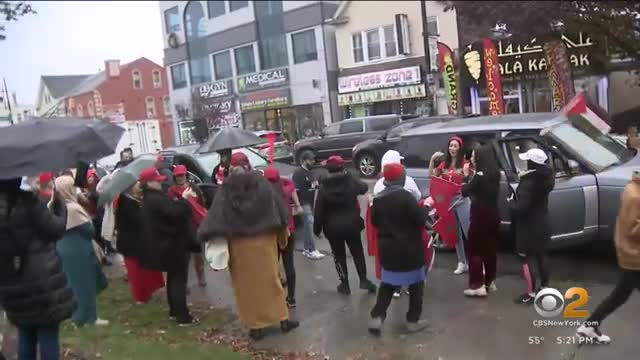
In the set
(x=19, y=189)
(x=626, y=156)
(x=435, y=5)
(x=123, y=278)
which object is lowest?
(x=123, y=278)

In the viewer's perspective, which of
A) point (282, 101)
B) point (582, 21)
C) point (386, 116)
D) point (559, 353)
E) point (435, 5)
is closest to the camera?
point (435, 5)

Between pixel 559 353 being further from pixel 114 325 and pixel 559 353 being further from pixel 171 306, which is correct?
pixel 114 325

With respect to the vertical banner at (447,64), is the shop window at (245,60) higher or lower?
higher

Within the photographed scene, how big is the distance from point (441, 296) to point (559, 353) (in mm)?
1872

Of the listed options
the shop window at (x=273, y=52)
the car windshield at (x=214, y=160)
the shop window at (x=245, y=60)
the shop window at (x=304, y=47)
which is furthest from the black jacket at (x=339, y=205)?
the shop window at (x=245, y=60)

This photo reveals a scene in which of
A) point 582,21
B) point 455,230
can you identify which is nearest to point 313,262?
point 455,230

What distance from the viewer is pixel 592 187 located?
682 centimetres

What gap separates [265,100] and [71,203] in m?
21.6

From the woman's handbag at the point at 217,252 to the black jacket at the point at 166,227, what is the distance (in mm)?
845

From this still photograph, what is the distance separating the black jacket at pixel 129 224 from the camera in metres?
6.94

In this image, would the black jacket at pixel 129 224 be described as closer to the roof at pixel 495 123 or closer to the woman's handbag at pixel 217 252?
the woman's handbag at pixel 217 252

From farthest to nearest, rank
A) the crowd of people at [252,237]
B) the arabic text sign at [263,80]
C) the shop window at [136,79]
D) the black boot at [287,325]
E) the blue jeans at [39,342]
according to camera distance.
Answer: the shop window at [136,79], the arabic text sign at [263,80], the black boot at [287,325], the blue jeans at [39,342], the crowd of people at [252,237]

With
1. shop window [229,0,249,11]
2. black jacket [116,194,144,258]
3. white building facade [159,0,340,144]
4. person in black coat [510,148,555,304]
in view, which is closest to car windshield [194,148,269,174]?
white building facade [159,0,340,144]

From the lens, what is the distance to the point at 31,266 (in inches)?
170
